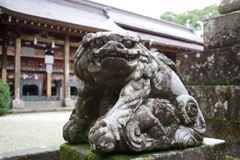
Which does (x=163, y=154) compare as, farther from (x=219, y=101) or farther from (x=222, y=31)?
(x=222, y=31)

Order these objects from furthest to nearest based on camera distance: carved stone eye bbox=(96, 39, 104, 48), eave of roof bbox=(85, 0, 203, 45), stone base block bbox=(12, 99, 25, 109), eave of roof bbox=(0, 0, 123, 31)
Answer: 1. eave of roof bbox=(85, 0, 203, 45)
2. eave of roof bbox=(0, 0, 123, 31)
3. stone base block bbox=(12, 99, 25, 109)
4. carved stone eye bbox=(96, 39, 104, 48)

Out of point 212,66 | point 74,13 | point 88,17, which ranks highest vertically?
point 74,13

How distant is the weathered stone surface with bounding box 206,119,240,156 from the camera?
2.66m

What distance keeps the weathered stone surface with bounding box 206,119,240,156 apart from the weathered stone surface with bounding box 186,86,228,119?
0.09 meters

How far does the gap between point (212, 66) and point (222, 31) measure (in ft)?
1.88

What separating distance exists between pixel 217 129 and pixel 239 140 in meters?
0.28

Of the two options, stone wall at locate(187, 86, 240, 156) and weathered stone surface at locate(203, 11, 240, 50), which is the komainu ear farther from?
weathered stone surface at locate(203, 11, 240, 50)

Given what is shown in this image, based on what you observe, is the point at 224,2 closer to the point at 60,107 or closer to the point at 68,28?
the point at 68,28

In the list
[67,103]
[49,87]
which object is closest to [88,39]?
[67,103]

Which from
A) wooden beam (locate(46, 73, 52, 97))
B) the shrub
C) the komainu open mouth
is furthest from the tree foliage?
the komainu open mouth

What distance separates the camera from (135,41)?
1.68 m

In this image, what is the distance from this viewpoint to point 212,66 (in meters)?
3.13

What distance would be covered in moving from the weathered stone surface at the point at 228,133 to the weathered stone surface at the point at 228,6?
5.24ft

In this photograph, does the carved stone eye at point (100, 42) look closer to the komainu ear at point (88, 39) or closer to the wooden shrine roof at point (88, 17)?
the komainu ear at point (88, 39)
